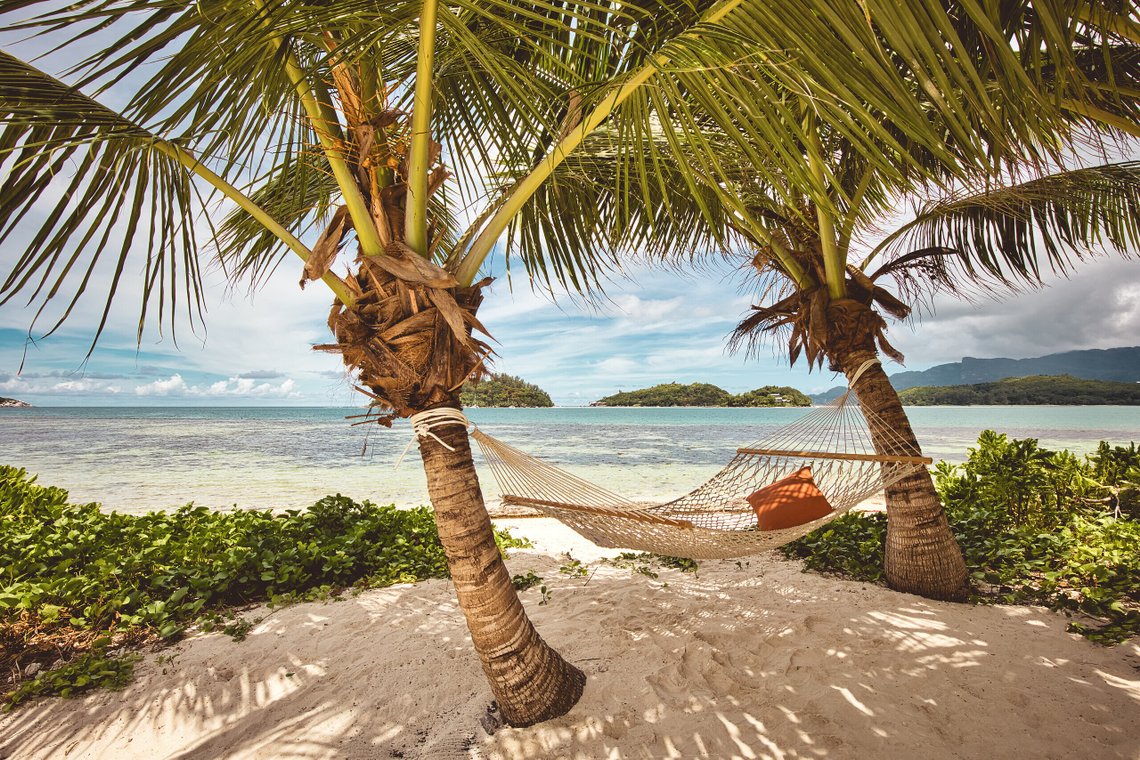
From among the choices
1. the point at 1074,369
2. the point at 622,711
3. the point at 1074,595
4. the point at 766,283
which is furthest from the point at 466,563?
A: the point at 1074,369

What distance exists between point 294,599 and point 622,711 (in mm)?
1657

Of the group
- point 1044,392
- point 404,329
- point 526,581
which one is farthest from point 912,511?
point 1044,392

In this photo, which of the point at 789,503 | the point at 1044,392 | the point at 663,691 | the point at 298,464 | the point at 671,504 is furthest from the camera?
the point at 1044,392

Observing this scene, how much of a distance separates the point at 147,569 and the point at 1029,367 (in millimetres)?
66151

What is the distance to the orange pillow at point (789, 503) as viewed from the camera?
221 centimetres

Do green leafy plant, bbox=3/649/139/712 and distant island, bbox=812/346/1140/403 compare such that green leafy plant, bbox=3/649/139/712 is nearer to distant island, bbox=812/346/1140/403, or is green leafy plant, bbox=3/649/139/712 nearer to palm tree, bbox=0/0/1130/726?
palm tree, bbox=0/0/1130/726

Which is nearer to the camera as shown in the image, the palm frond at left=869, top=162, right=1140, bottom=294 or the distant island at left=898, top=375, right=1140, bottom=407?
the palm frond at left=869, top=162, right=1140, bottom=294

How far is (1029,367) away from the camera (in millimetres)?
50312

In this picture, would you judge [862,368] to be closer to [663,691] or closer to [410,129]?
[663,691]

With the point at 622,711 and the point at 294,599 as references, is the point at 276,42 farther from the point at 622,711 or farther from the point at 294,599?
the point at 294,599

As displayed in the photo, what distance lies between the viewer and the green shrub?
2.17 meters

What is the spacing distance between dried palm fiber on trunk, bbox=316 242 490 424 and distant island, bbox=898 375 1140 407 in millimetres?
30446

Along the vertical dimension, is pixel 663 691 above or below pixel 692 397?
below

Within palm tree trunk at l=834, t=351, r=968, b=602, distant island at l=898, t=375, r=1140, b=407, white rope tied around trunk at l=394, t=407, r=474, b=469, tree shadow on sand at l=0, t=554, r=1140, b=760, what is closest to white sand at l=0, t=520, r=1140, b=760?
tree shadow on sand at l=0, t=554, r=1140, b=760
